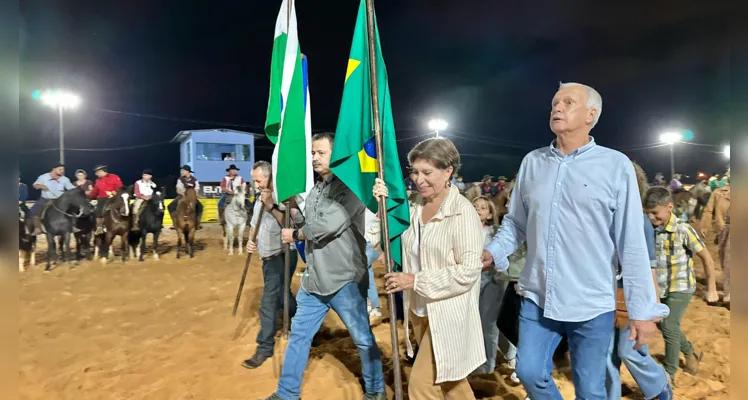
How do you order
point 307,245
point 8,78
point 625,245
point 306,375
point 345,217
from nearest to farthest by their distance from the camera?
point 8,78
point 625,245
point 345,217
point 307,245
point 306,375

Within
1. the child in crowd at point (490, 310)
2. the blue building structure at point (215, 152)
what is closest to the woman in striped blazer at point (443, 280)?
the child in crowd at point (490, 310)

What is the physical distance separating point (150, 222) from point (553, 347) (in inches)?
390

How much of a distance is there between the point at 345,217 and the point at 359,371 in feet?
5.30

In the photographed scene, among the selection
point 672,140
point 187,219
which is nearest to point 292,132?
point 187,219

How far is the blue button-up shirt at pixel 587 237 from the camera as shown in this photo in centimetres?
175

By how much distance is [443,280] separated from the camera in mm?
1964

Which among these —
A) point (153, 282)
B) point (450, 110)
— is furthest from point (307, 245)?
point (450, 110)

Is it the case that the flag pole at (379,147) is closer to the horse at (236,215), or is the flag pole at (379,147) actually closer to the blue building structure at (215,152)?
the horse at (236,215)

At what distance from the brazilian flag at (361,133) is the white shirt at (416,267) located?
13 centimetres

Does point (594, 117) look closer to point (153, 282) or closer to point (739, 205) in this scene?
point (739, 205)

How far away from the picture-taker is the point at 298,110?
2.96 metres

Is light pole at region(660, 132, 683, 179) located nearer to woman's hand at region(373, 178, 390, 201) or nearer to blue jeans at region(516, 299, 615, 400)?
blue jeans at region(516, 299, 615, 400)

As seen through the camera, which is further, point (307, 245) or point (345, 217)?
point (307, 245)

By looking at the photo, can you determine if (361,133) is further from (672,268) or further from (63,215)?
(63,215)
